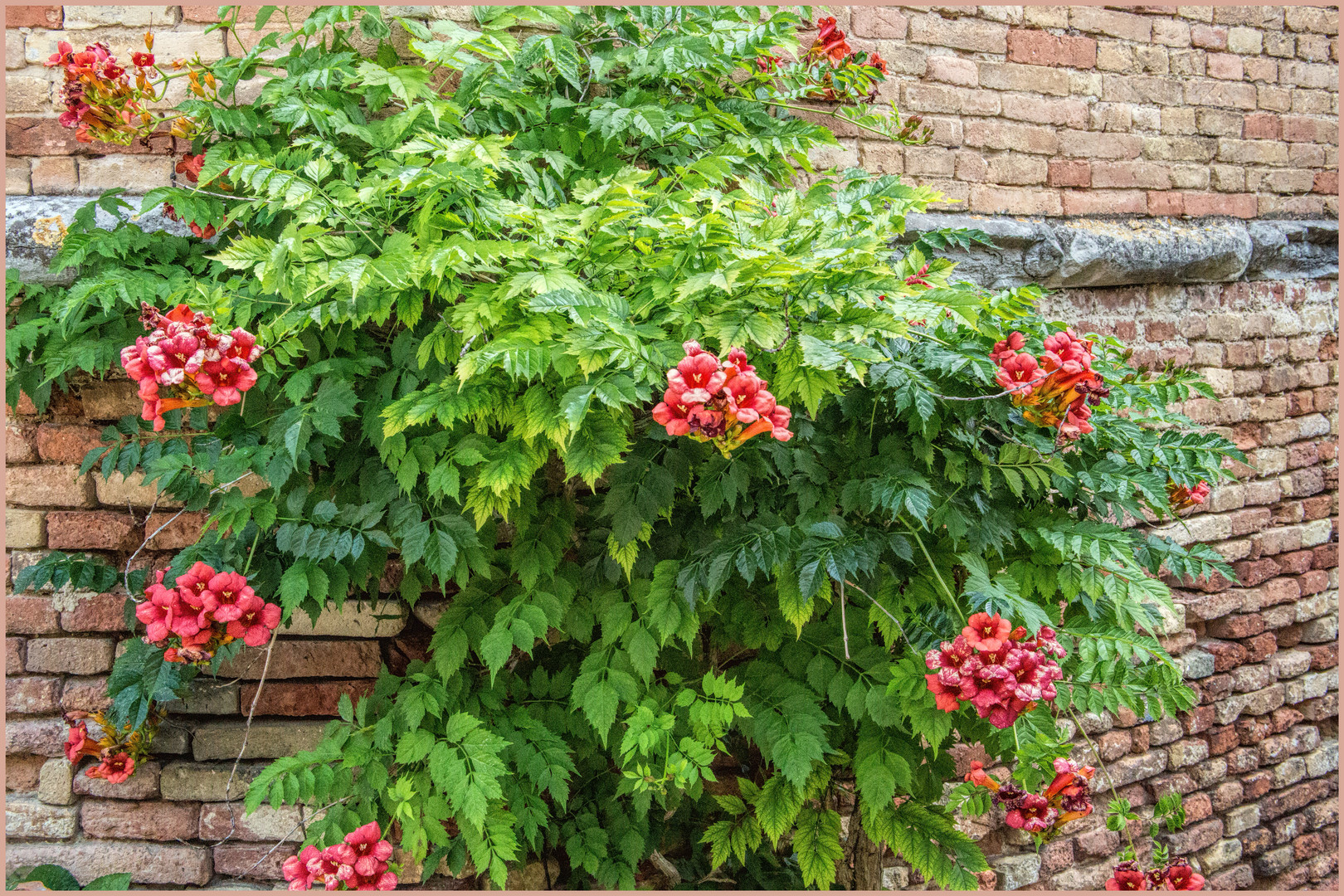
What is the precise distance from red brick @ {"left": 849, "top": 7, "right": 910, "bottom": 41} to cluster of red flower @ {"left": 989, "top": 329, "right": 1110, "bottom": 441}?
1.32 metres

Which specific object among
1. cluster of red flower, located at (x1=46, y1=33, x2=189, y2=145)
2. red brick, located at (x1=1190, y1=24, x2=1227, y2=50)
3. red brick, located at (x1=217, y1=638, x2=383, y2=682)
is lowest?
red brick, located at (x1=217, y1=638, x2=383, y2=682)

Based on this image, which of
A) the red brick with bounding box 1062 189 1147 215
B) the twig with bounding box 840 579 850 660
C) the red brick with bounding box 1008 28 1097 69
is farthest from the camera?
the red brick with bounding box 1062 189 1147 215

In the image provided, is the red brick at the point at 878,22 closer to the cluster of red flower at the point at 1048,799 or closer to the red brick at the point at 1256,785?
the cluster of red flower at the point at 1048,799

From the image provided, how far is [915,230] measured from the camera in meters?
2.36

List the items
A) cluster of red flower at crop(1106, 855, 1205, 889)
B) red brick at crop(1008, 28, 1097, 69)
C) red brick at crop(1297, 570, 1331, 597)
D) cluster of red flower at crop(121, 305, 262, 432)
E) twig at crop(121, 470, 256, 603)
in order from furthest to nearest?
red brick at crop(1297, 570, 1331, 597)
red brick at crop(1008, 28, 1097, 69)
twig at crop(121, 470, 256, 603)
cluster of red flower at crop(1106, 855, 1205, 889)
cluster of red flower at crop(121, 305, 262, 432)

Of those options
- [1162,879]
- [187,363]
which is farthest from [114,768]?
[1162,879]

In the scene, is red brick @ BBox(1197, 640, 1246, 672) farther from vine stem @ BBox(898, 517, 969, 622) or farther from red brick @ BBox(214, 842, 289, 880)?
red brick @ BBox(214, 842, 289, 880)

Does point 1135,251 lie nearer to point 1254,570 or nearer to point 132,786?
point 1254,570

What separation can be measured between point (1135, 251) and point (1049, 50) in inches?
29.1

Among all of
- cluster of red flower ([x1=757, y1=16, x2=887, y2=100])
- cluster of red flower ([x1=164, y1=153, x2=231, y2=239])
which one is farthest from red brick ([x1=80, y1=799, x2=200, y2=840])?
cluster of red flower ([x1=757, y1=16, x2=887, y2=100])

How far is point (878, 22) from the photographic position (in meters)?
2.44

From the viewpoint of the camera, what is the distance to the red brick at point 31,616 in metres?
2.08

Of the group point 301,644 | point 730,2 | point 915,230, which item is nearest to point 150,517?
point 301,644

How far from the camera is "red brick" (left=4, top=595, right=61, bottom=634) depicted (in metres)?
2.08
